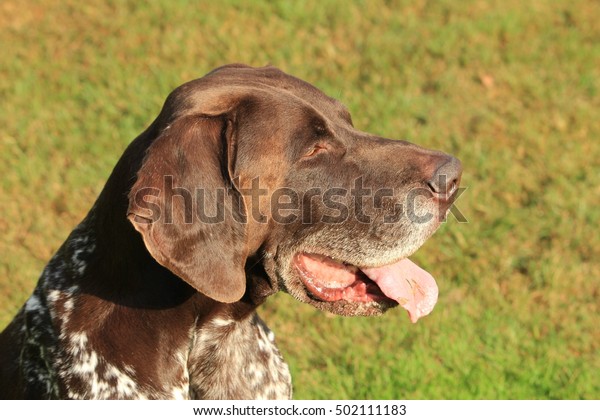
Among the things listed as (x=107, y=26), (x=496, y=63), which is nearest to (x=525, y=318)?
(x=496, y=63)

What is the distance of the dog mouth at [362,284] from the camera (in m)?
4.18

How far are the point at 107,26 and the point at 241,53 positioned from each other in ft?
4.84

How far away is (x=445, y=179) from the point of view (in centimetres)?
402

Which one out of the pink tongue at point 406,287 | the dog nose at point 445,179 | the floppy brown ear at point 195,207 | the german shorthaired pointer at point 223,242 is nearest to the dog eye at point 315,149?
the german shorthaired pointer at point 223,242

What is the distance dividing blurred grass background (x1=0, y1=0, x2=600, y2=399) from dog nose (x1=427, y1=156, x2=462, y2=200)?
1.88 m

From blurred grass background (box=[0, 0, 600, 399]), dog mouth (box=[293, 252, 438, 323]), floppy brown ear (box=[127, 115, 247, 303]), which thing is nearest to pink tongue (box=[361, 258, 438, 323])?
dog mouth (box=[293, 252, 438, 323])

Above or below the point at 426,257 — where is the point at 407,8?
above

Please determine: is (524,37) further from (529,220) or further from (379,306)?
(379,306)

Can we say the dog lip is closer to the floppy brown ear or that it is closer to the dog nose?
the floppy brown ear

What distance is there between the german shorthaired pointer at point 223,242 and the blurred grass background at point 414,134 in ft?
5.15

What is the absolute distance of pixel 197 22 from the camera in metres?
9.62

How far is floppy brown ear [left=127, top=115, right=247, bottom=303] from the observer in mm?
3605

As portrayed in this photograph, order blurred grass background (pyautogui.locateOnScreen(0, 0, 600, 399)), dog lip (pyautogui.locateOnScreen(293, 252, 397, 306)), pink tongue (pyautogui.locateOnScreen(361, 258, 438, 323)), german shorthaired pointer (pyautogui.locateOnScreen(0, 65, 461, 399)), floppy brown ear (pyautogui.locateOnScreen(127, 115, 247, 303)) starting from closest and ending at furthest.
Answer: floppy brown ear (pyautogui.locateOnScreen(127, 115, 247, 303)) < german shorthaired pointer (pyautogui.locateOnScreen(0, 65, 461, 399)) < dog lip (pyautogui.locateOnScreen(293, 252, 397, 306)) < pink tongue (pyautogui.locateOnScreen(361, 258, 438, 323)) < blurred grass background (pyautogui.locateOnScreen(0, 0, 600, 399))

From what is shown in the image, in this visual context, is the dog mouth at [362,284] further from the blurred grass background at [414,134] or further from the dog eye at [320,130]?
the blurred grass background at [414,134]
